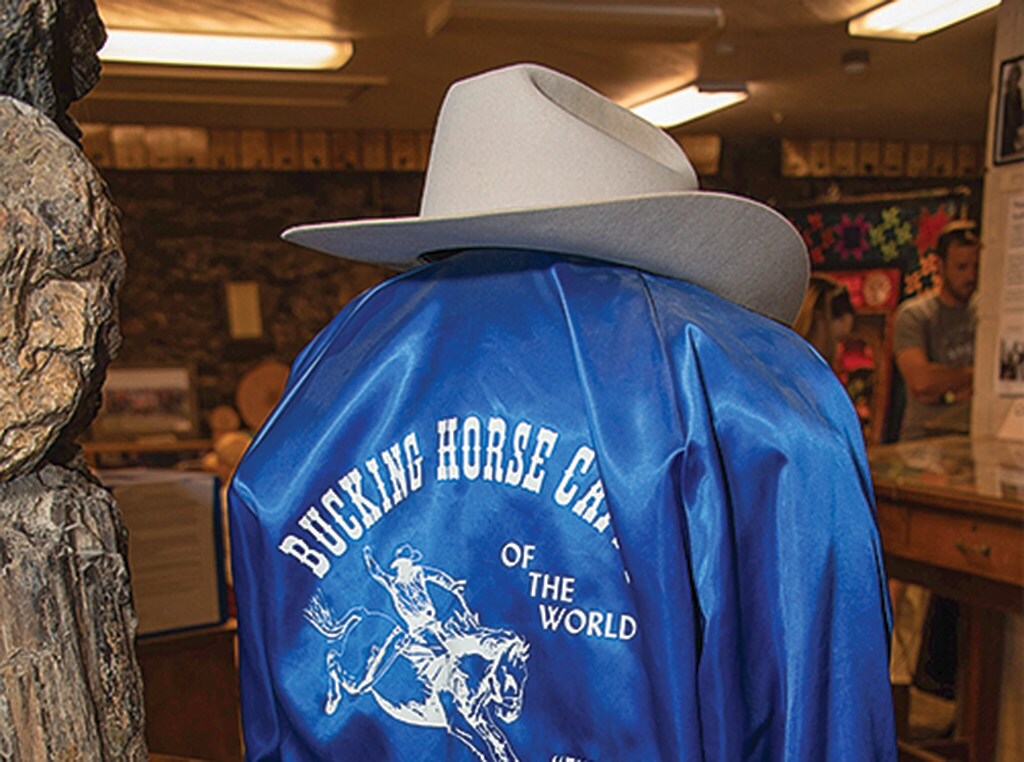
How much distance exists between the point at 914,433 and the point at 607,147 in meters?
3.46

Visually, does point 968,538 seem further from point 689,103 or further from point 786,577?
point 689,103

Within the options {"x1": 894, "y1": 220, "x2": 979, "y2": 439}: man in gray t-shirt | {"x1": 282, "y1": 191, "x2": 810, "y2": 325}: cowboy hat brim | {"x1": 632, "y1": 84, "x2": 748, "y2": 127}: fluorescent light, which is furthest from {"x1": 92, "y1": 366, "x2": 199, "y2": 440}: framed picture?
{"x1": 282, "y1": 191, "x2": 810, "y2": 325}: cowboy hat brim

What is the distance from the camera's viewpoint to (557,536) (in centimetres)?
81

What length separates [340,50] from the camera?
12.4 feet

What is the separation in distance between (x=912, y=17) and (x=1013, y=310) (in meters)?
1.23

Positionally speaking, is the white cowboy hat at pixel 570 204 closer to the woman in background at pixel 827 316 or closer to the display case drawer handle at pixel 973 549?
the display case drawer handle at pixel 973 549

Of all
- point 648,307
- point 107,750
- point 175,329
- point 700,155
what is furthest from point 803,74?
point 107,750

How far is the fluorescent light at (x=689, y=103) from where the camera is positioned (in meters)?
4.64

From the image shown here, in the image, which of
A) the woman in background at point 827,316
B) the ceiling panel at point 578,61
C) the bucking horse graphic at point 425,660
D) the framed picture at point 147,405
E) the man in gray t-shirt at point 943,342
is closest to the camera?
the bucking horse graphic at point 425,660

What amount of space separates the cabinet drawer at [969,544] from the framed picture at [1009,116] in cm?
136

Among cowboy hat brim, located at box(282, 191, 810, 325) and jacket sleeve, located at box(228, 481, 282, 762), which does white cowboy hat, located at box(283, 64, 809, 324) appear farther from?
jacket sleeve, located at box(228, 481, 282, 762)

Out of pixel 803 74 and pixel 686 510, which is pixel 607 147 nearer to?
pixel 686 510

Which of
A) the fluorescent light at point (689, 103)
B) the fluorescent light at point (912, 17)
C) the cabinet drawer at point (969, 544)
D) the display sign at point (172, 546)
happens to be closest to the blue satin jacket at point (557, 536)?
the display sign at point (172, 546)

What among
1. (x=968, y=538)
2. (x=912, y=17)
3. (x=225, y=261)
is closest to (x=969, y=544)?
(x=968, y=538)
